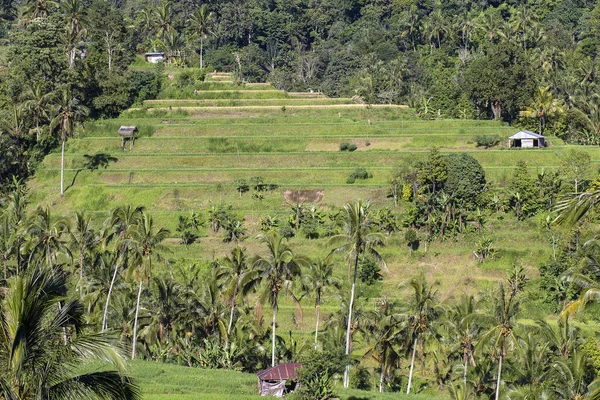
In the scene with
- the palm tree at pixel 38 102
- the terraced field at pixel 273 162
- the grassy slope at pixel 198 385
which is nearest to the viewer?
the grassy slope at pixel 198 385

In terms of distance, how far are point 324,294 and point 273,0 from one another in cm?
9189

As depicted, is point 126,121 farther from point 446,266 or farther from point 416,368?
point 416,368

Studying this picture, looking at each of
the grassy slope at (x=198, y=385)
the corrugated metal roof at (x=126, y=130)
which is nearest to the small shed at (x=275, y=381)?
the grassy slope at (x=198, y=385)

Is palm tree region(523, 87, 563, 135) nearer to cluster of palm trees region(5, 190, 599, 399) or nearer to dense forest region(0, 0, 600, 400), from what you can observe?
dense forest region(0, 0, 600, 400)

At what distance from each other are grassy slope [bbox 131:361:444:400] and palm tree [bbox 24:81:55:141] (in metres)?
39.4

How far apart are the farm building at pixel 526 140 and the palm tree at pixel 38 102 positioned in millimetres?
37183

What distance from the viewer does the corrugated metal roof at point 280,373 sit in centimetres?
3759

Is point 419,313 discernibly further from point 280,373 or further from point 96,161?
point 96,161

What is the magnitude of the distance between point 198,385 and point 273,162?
35.4m

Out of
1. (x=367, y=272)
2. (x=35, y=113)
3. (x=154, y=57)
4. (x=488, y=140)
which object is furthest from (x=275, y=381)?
(x=154, y=57)

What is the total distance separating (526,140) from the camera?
7119cm

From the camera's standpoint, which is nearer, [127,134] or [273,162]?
[273,162]

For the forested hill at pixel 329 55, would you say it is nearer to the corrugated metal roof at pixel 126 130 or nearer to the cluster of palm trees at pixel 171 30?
the cluster of palm trees at pixel 171 30

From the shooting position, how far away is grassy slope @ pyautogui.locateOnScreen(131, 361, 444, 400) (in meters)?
36.7
